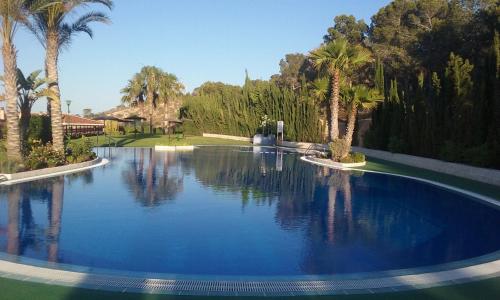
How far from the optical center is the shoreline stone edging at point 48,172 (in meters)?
14.6

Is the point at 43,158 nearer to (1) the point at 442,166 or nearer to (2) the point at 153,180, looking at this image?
(2) the point at 153,180

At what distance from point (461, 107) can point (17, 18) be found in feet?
60.9

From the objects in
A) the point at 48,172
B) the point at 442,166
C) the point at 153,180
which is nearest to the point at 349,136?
the point at 442,166

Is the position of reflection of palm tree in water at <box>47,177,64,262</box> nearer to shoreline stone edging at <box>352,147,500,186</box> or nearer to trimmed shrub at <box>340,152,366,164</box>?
trimmed shrub at <box>340,152,366,164</box>

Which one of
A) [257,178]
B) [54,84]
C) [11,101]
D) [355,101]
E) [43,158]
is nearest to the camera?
[11,101]

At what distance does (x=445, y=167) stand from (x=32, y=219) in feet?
55.9

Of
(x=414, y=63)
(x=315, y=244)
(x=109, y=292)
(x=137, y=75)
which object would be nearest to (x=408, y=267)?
(x=315, y=244)

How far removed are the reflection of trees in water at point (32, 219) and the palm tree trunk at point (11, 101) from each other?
243cm

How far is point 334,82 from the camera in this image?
23.9m

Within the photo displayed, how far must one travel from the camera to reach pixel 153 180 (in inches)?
619

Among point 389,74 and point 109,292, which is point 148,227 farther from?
point 389,74

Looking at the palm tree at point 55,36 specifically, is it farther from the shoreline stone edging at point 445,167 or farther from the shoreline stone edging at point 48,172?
the shoreline stone edging at point 445,167

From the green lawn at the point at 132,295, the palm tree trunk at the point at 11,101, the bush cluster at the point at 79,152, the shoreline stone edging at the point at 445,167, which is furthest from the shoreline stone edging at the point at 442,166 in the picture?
the palm tree trunk at the point at 11,101

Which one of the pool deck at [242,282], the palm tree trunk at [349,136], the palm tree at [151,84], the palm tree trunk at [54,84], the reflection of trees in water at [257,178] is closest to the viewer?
the pool deck at [242,282]
